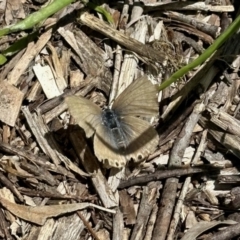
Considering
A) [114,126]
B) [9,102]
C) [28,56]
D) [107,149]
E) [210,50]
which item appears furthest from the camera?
[28,56]

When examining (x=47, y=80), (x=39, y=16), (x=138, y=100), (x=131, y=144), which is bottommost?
(x=131, y=144)

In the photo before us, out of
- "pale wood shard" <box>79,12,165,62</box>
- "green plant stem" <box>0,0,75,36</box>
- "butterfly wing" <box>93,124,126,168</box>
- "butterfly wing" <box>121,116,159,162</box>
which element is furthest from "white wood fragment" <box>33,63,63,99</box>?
"butterfly wing" <box>121,116,159,162</box>

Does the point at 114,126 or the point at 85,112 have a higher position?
the point at 85,112

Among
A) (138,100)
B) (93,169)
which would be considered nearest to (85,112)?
(138,100)

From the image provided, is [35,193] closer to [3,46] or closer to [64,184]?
[64,184]

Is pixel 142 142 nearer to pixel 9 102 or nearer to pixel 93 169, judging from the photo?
pixel 93 169

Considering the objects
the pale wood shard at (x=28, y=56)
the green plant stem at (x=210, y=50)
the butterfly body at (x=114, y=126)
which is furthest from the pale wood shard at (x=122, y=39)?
the butterfly body at (x=114, y=126)

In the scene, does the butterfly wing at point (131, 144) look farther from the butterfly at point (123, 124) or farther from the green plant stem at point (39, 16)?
the green plant stem at point (39, 16)
